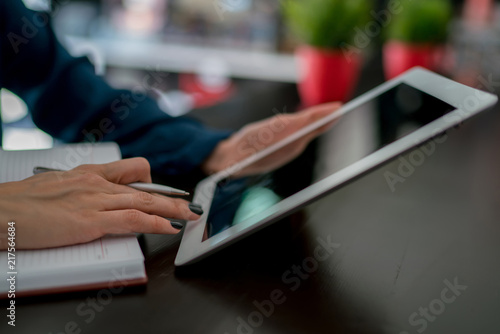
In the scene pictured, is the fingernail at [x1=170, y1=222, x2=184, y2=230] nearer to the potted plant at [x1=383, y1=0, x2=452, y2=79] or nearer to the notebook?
the notebook

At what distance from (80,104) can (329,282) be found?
0.67 m

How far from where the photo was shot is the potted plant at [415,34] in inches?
66.9

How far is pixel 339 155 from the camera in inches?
24.8

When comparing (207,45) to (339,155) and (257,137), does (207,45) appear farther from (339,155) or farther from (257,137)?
(339,155)

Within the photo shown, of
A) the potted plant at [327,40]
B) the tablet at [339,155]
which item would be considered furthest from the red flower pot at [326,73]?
the tablet at [339,155]

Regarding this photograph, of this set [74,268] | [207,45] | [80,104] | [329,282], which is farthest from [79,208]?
[207,45]

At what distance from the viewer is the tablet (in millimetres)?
528

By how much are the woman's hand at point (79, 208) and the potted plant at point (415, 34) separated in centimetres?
129

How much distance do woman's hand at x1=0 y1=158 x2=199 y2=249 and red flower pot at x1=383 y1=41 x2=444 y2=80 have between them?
1.27 metres

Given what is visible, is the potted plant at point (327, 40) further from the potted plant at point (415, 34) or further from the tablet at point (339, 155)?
the tablet at point (339, 155)

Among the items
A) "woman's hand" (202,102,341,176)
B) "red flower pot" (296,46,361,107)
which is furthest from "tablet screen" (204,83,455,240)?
"red flower pot" (296,46,361,107)

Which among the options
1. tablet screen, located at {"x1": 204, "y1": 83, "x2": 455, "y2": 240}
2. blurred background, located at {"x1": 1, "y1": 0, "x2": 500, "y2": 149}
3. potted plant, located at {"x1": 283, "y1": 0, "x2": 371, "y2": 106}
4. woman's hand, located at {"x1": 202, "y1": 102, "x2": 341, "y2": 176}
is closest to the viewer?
tablet screen, located at {"x1": 204, "y1": 83, "x2": 455, "y2": 240}

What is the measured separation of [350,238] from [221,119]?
73cm

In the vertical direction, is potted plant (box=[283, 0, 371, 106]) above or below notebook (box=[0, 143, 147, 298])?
below
